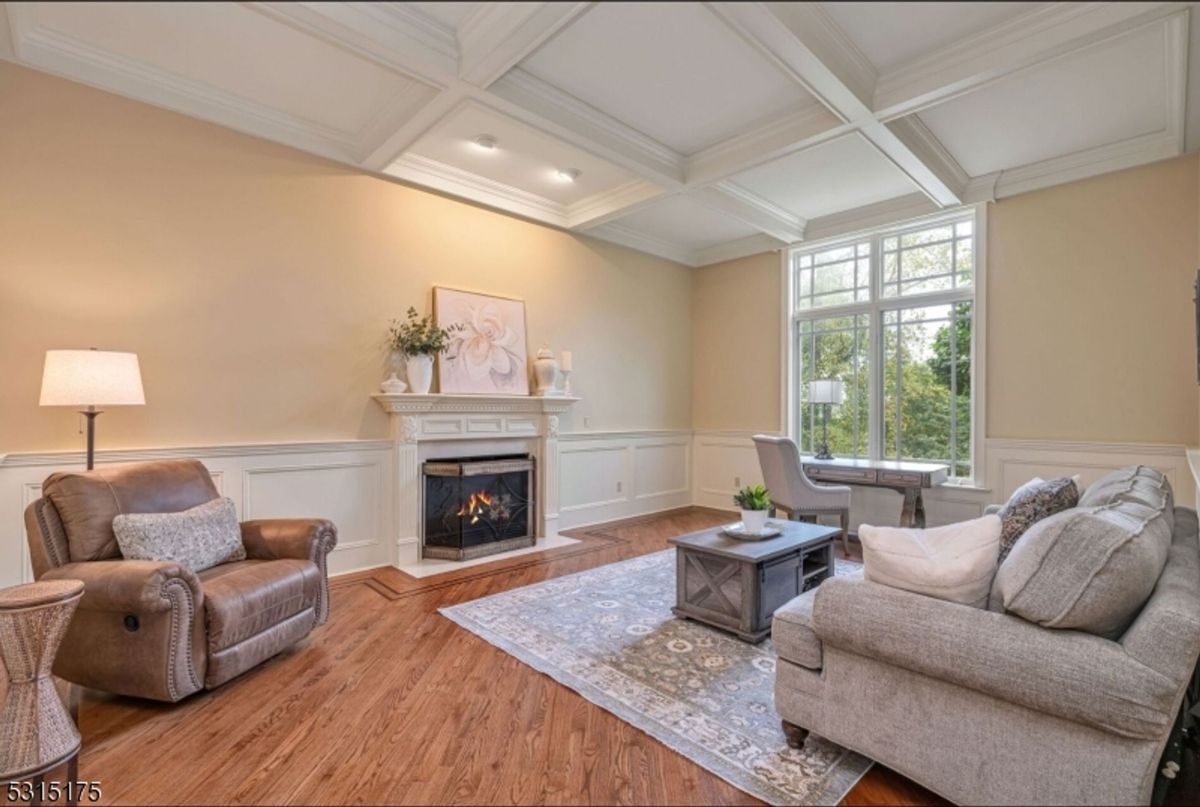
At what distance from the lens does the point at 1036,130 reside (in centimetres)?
375

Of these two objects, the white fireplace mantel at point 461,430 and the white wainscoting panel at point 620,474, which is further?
the white wainscoting panel at point 620,474

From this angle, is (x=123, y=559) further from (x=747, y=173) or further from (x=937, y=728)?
(x=747, y=173)

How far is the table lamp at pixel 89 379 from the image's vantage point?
256 cm

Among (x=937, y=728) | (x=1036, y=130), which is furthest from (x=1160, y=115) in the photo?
(x=937, y=728)

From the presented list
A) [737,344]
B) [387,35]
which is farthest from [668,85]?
[737,344]

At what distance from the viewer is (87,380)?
261 centimetres

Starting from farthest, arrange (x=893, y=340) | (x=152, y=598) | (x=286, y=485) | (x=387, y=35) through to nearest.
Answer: (x=893, y=340)
(x=286, y=485)
(x=387, y=35)
(x=152, y=598)

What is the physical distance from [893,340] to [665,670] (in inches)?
161

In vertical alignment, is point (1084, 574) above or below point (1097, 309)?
below

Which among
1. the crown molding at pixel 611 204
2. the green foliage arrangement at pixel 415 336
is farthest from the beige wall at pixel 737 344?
the green foliage arrangement at pixel 415 336

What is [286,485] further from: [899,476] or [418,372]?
[899,476]

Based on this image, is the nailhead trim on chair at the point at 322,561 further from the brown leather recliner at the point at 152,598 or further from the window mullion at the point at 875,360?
the window mullion at the point at 875,360

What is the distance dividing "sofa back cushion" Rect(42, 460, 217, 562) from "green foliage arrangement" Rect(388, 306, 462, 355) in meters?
1.65

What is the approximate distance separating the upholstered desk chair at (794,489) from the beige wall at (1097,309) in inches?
56.4
